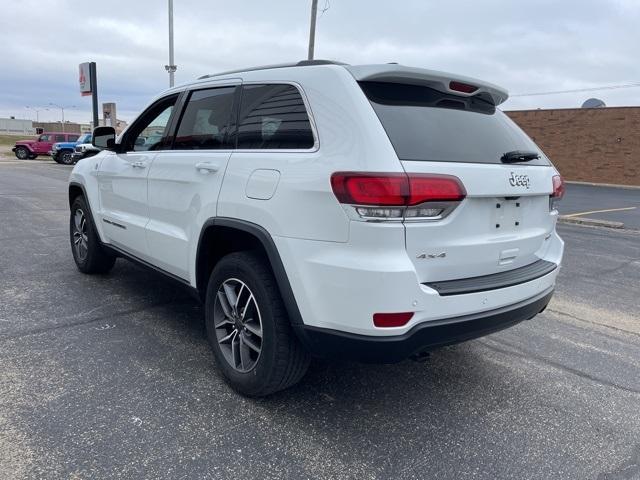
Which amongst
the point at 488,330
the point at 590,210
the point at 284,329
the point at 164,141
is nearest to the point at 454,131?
the point at 488,330

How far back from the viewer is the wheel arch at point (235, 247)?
259 cm

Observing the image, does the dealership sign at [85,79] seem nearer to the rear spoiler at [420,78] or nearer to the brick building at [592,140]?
the brick building at [592,140]

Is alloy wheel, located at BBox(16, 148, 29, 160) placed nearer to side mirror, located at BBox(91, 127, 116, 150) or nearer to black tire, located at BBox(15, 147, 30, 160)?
black tire, located at BBox(15, 147, 30, 160)

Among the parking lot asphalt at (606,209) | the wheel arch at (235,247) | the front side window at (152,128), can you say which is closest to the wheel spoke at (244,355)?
the wheel arch at (235,247)

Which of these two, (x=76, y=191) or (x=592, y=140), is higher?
(x=592, y=140)

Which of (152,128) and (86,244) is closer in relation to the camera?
(152,128)

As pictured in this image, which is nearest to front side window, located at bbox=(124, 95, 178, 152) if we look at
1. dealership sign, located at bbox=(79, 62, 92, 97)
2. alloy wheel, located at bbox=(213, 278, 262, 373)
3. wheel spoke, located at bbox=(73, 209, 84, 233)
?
wheel spoke, located at bbox=(73, 209, 84, 233)

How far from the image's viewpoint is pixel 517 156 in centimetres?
290

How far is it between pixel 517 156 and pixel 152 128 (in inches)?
112

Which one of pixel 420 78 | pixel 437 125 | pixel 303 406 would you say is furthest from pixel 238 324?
pixel 420 78

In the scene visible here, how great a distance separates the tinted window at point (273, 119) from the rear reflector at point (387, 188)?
372mm

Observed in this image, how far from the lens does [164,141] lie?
3.92 metres

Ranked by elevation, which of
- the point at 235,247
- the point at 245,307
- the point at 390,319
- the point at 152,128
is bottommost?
the point at 245,307

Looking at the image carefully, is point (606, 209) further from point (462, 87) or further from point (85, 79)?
point (85, 79)
